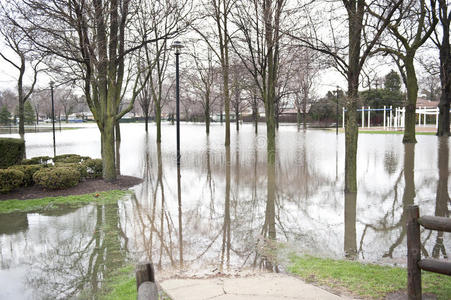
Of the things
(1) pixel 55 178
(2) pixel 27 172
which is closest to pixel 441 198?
(1) pixel 55 178

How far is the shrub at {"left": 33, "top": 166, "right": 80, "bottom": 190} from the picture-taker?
10.8m

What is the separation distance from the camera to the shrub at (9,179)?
1038 cm

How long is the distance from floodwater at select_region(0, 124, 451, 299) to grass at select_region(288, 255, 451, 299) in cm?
37

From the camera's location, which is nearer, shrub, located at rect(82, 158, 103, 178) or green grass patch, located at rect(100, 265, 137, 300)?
green grass patch, located at rect(100, 265, 137, 300)

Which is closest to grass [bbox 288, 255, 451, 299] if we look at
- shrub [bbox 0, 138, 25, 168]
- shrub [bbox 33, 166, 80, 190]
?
shrub [bbox 33, 166, 80, 190]

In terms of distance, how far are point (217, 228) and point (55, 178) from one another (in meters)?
5.84

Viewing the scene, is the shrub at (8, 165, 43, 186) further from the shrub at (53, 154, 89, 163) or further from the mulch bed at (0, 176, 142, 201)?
the shrub at (53, 154, 89, 163)

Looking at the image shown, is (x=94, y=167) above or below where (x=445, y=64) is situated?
below

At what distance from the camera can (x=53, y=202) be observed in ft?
32.6

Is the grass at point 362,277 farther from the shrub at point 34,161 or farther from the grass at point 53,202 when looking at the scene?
the shrub at point 34,161

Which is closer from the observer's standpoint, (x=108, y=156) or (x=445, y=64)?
(x=108, y=156)

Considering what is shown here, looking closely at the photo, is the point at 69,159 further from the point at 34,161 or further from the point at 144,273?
the point at 144,273

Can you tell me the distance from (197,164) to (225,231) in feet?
33.4

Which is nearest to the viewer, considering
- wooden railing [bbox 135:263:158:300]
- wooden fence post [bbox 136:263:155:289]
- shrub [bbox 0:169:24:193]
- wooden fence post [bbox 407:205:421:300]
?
wooden railing [bbox 135:263:158:300]
